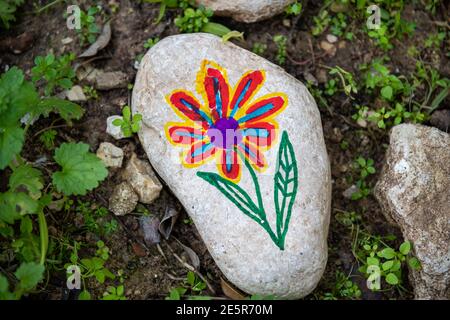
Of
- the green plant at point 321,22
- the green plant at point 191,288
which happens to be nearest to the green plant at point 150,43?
the green plant at point 321,22

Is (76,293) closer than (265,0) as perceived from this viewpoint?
Yes

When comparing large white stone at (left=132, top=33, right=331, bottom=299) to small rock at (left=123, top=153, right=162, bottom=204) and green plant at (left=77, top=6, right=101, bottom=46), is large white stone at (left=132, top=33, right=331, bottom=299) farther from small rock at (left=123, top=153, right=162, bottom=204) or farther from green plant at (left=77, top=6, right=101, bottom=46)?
green plant at (left=77, top=6, right=101, bottom=46)

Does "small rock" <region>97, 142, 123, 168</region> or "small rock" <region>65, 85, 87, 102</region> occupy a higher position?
"small rock" <region>65, 85, 87, 102</region>

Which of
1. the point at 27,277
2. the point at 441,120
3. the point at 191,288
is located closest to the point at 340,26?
the point at 441,120

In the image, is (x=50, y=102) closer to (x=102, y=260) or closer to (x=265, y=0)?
(x=102, y=260)

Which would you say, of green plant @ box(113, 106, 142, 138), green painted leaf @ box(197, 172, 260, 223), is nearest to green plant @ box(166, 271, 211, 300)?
green painted leaf @ box(197, 172, 260, 223)
